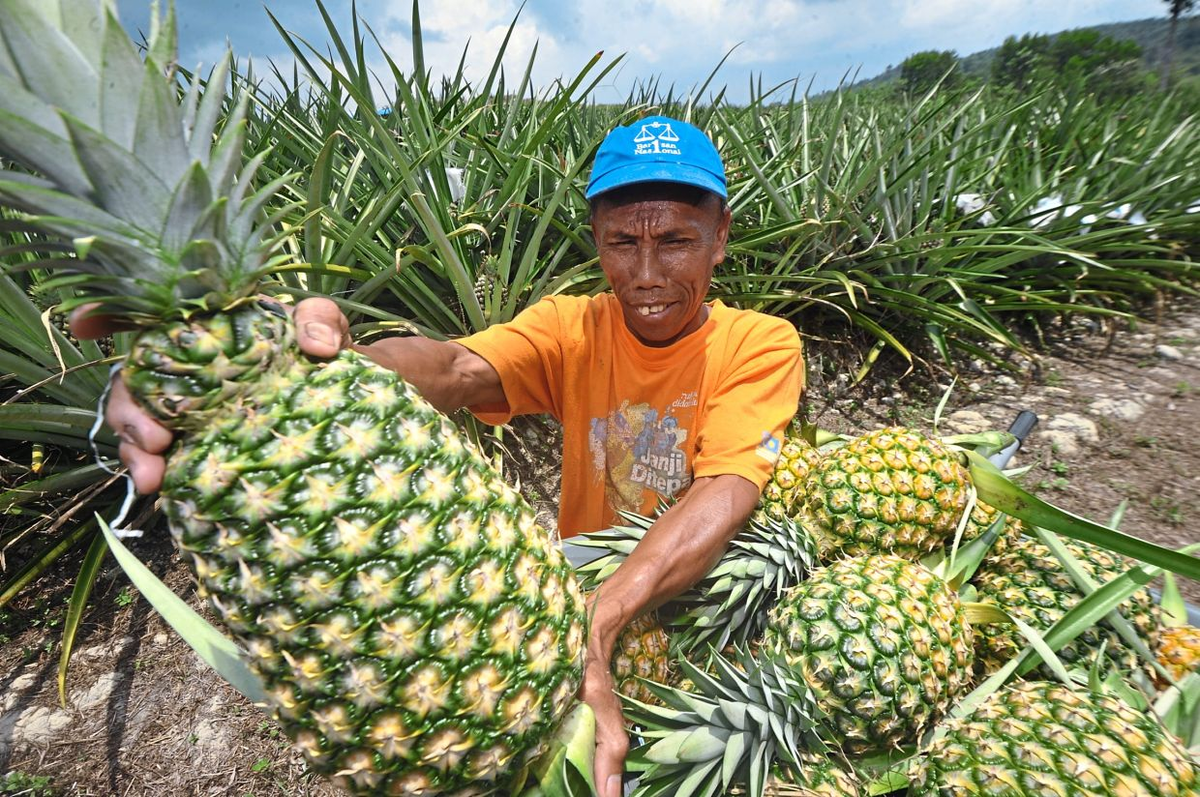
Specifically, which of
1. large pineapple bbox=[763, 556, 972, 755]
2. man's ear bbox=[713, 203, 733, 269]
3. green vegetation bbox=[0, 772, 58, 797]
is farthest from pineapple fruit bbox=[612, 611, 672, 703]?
green vegetation bbox=[0, 772, 58, 797]

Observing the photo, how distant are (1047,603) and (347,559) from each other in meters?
1.32

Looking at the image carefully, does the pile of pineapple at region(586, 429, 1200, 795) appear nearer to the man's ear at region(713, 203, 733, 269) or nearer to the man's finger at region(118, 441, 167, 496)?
the man's finger at region(118, 441, 167, 496)

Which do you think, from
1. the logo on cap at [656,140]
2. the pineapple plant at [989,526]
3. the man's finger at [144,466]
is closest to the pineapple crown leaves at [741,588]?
the pineapple plant at [989,526]

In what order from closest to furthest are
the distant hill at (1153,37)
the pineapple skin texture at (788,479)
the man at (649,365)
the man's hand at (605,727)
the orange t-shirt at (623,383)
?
the man's hand at (605,727) < the pineapple skin texture at (788,479) < the man at (649,365) < the orange t-shirt at (623,383) < the distant hill at (1153,37)

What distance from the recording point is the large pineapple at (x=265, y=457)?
732 millimetres

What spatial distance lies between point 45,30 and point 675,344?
171 cm

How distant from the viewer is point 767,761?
1.03 m

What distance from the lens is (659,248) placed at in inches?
77.6

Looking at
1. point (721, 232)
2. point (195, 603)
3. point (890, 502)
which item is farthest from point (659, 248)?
point (195, 603)

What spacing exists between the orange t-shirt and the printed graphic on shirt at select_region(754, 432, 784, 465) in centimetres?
14

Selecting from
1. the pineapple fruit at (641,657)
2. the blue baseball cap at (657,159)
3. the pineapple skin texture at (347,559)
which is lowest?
the pineapple fruit at (641,657)

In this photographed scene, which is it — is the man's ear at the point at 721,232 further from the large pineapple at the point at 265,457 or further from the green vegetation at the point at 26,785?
the green vegetation at the point at 26,785

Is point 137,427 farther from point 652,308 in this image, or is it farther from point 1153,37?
point 1153,37

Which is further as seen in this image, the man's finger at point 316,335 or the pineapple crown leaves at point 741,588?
the pineapple crown leaves at point 741,588
